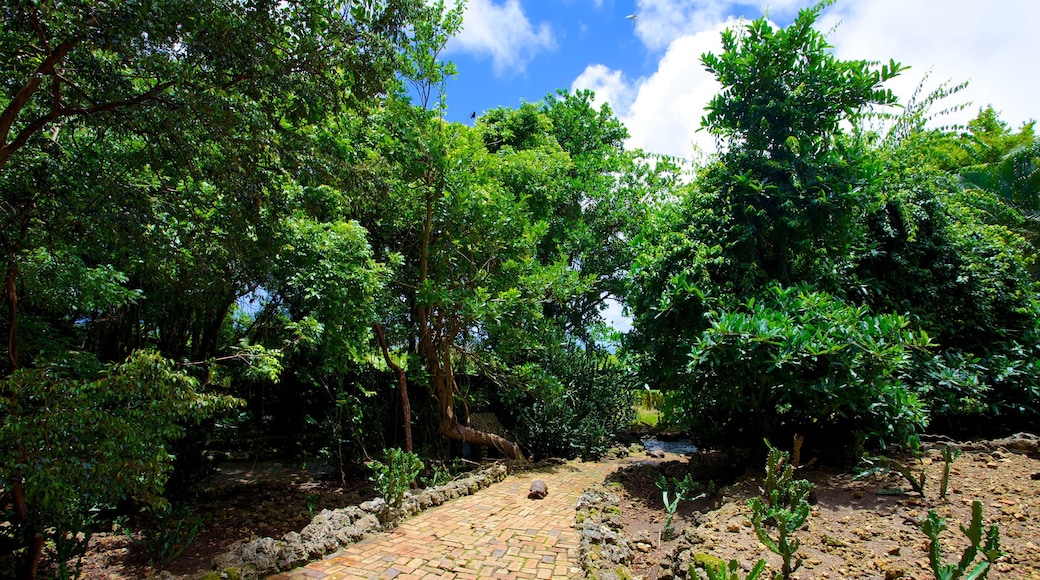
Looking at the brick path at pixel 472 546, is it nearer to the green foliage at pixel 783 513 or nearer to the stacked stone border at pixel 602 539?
the stacked stone border at pixel 602 539

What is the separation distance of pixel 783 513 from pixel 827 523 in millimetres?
1006

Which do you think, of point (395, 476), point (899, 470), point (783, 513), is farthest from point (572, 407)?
point (783, 513)

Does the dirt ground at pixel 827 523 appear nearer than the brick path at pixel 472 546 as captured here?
Yes

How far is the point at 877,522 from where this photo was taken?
3688 millimetres

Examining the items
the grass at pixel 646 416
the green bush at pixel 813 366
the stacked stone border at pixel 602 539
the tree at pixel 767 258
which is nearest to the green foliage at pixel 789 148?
the tree at pixel 767 258

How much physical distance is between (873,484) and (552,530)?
3.01 m

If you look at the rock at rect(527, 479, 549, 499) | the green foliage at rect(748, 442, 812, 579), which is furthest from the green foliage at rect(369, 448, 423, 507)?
the green foliage at rect(748, 442, 812, 579)

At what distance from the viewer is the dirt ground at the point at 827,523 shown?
3154 millimetres

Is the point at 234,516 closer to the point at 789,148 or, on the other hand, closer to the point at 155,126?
the point at 155,126

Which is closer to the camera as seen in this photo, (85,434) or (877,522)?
(85,434)

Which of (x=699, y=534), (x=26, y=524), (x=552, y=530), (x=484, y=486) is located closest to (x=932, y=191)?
(x=699, y=534)

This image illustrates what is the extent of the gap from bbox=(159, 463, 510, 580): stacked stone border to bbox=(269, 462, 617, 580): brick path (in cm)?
9

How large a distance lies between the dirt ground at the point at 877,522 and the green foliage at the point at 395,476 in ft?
8.07

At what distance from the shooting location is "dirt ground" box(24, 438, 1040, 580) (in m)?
3.15
